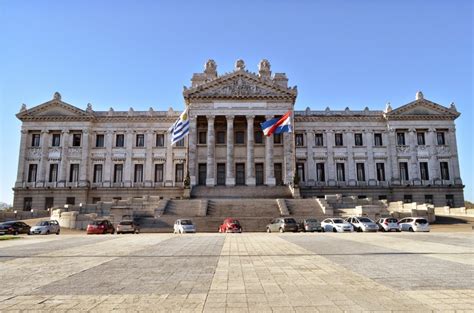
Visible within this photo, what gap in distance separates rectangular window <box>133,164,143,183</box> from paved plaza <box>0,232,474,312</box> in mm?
46562

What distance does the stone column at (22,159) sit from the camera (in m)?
58.7

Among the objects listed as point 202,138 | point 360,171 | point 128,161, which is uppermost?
point 202,138

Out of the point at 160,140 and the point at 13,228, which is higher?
the point at 160,140

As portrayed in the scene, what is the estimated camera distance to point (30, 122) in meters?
60.1

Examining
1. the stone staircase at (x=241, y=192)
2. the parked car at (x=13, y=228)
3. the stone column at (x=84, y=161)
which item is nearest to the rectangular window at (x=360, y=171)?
the stone staircase at (x=241, y=192)

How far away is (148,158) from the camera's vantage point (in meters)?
60.9

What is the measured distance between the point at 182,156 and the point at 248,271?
50.8 m

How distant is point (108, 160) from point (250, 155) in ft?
78.0

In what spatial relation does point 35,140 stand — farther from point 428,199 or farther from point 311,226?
point 428,199

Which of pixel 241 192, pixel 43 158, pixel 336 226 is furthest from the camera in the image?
pixel 43 158

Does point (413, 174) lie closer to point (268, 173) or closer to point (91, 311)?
point (268, 173)

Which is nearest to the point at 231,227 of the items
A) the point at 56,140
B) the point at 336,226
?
the point at 336,226

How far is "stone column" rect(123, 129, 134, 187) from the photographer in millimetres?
60062

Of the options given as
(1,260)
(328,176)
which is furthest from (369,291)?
(328,176)
